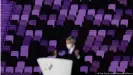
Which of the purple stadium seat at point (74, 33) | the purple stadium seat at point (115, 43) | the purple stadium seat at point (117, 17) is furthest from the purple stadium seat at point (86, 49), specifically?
the purple stadium seat at point (117, 17)

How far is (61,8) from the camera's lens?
200 inches

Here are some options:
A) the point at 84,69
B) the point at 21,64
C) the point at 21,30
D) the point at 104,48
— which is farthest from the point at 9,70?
the point at 104,48

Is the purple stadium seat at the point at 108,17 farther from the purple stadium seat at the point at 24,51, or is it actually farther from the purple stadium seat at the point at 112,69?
the purple stadium seat at the point at 24,51

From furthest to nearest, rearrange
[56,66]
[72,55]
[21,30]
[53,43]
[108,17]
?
1. [108,17]
2. [21,30]
3. [53,43]
4. [72,55]
5. [56,66]

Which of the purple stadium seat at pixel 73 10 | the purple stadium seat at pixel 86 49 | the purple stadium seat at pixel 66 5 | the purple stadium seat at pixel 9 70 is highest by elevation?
the purple stadium seat at pixel 66 5

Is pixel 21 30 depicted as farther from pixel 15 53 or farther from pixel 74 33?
pixel 74 33

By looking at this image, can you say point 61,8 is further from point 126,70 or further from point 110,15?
point 126,70

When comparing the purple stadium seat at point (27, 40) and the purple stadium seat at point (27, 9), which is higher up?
the purple stadium seat at point (27, 9)

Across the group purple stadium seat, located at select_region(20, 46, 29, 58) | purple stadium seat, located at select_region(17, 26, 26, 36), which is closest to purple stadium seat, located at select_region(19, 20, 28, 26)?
purple stadium seat, located at select_region(17, 26, 26, 36)

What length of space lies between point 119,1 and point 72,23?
0.75 m

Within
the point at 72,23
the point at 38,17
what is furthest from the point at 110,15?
the point at 38,17

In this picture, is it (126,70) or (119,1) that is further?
(119,1)

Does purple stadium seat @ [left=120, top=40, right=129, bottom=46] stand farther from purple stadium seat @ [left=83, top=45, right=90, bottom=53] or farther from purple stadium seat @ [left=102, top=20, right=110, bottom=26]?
purple stadium seat @ [left=83, top=45, right=90, bottom=53]

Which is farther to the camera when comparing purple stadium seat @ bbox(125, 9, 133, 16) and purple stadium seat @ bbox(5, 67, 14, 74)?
purple stadium seat @ bbox(125, 9, 133, 16)
